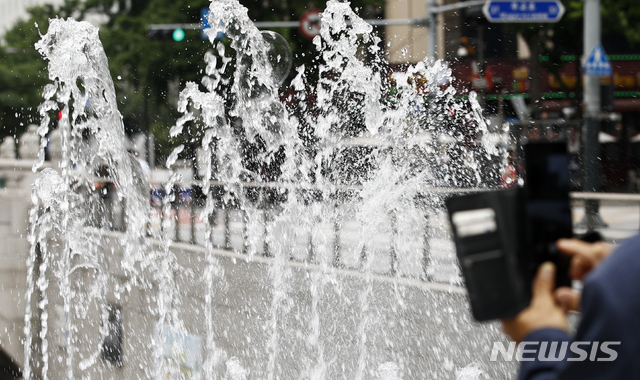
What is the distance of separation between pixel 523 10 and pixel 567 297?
10234 mm

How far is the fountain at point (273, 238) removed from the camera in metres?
5.01

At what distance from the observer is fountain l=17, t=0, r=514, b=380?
501 cm

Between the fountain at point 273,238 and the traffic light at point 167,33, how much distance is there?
5728mm

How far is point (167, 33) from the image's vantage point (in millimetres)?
13750

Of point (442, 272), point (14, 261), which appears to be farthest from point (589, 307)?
point (14, 261)

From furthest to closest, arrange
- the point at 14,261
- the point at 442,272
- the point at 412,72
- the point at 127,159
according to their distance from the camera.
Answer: the point at 14,261 < the point at 127,159 < the point at 412,72 < the point at 442,272

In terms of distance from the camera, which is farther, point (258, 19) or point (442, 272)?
point (258, 19)

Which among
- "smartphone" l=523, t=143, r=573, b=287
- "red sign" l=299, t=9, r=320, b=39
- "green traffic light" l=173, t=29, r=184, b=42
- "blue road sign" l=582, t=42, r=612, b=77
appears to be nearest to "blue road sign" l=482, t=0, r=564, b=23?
"blue road sign" l=582, t=42, r=612, b=77

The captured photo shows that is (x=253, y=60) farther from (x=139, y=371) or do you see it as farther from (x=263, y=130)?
(x=139, y=371)

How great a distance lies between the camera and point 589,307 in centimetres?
98

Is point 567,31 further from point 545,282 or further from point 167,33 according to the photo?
point 545,282

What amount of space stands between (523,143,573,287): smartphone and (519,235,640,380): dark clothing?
0.54ft

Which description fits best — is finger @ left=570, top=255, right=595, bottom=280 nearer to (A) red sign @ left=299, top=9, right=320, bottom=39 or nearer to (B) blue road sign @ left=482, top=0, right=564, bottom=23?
(B) blue road sign @ left=482, top=0, right=564, bottom=23

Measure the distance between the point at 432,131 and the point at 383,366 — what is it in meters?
2.05
